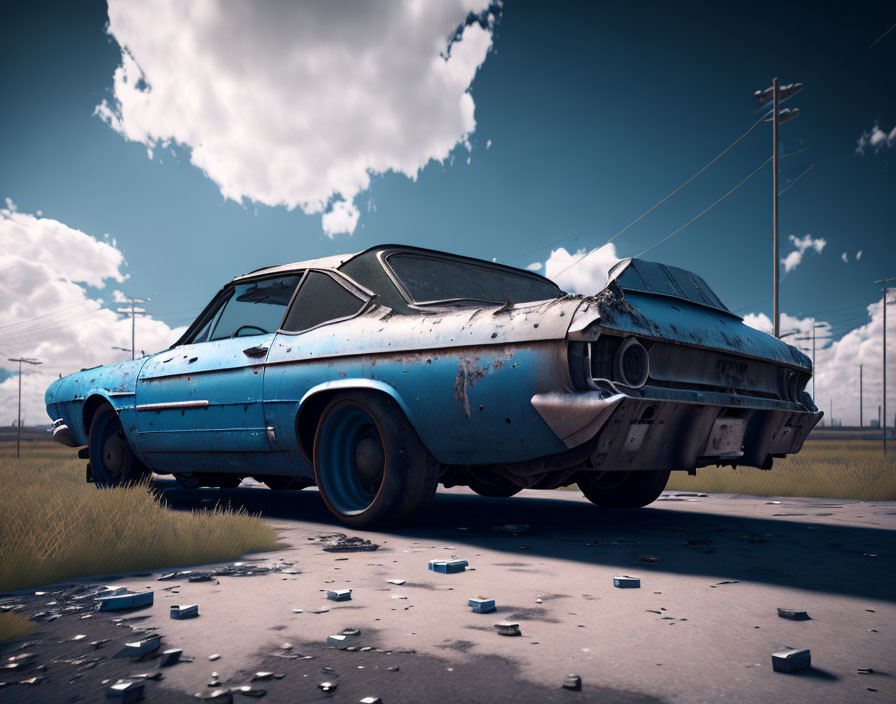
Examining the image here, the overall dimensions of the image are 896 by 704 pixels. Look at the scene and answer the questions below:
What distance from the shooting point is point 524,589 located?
2.71m

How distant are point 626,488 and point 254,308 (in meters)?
3.19

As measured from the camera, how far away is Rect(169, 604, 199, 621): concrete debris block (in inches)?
92.0

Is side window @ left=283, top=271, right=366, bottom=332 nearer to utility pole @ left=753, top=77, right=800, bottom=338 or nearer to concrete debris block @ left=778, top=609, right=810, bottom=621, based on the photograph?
concrete debris block @ left=778, top=609, right=810, bottom=621

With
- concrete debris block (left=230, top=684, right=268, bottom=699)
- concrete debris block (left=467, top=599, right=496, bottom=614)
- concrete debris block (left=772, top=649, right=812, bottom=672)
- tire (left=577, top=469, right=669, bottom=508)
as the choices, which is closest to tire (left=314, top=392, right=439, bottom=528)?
concrete debris block (left=467, top=599, right=496, bottom=614)

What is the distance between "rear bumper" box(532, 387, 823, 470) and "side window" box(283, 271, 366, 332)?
5.72 ft

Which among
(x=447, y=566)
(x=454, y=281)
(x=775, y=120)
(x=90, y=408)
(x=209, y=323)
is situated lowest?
(x=447, y=566)

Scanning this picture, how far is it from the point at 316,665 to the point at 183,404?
12.3 feet

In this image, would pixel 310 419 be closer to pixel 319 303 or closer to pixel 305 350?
pixel 305 350

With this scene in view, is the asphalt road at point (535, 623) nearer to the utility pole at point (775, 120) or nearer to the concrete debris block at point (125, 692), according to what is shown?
the concrete debris block at point (125, 692)

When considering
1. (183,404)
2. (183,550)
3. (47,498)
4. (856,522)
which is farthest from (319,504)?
(856,522)

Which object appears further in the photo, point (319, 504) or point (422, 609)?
point (319, 504)

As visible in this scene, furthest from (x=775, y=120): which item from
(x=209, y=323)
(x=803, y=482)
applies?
(x=209, y=323)

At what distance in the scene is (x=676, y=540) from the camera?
3879 millimetres

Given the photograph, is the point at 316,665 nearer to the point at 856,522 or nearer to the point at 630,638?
the point at 630,638
